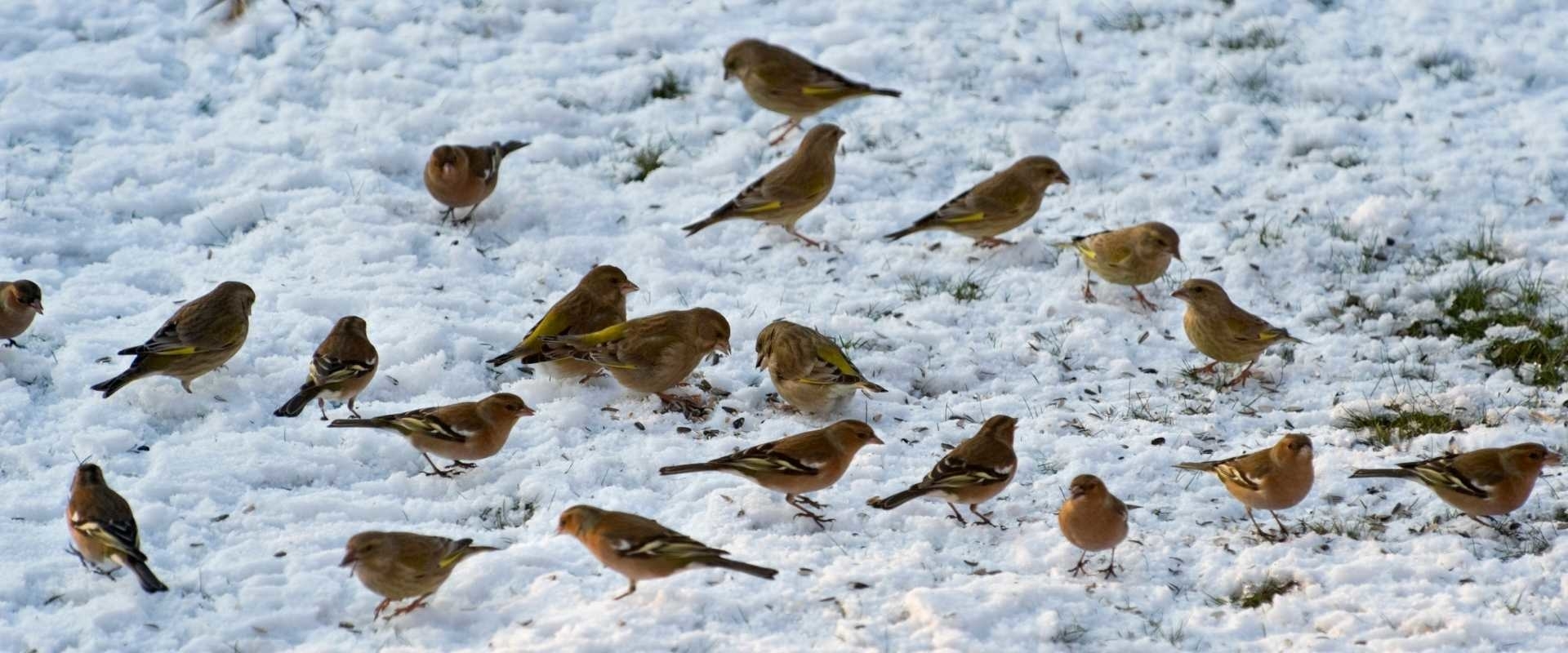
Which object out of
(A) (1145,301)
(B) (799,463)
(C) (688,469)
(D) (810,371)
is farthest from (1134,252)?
(C) (688,469)

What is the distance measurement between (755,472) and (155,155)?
524 cm

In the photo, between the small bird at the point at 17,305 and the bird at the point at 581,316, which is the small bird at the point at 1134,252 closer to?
the bird at the point at 581,316

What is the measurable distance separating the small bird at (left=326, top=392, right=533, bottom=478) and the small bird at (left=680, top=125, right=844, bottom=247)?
2.62 meters

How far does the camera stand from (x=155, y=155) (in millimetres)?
9297

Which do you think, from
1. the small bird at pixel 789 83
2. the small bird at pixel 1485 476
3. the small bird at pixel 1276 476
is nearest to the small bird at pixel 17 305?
the small bird at pixel 789 83

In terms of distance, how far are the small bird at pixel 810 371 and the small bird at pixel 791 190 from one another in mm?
1661

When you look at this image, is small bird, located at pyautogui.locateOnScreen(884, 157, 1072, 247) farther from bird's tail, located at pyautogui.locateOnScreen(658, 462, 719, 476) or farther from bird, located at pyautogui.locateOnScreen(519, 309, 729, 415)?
bird's tail, located at pyautogui.locateOnScreen(658, 462, 719, 476)

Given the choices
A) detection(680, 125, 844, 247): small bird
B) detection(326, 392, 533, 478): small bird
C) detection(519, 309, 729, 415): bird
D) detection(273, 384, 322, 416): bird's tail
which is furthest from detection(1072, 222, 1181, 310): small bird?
detection(273, 384, 322, 416): bird's tail

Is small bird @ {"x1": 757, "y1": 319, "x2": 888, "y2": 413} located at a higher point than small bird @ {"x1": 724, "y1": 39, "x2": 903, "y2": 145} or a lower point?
lower

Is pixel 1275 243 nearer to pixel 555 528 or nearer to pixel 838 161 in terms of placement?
pixel 838 161

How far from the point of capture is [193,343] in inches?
271

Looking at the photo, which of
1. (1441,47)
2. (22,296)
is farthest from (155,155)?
(1441,47)

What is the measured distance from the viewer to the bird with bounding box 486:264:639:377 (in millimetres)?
7406

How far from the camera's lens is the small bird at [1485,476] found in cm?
585
